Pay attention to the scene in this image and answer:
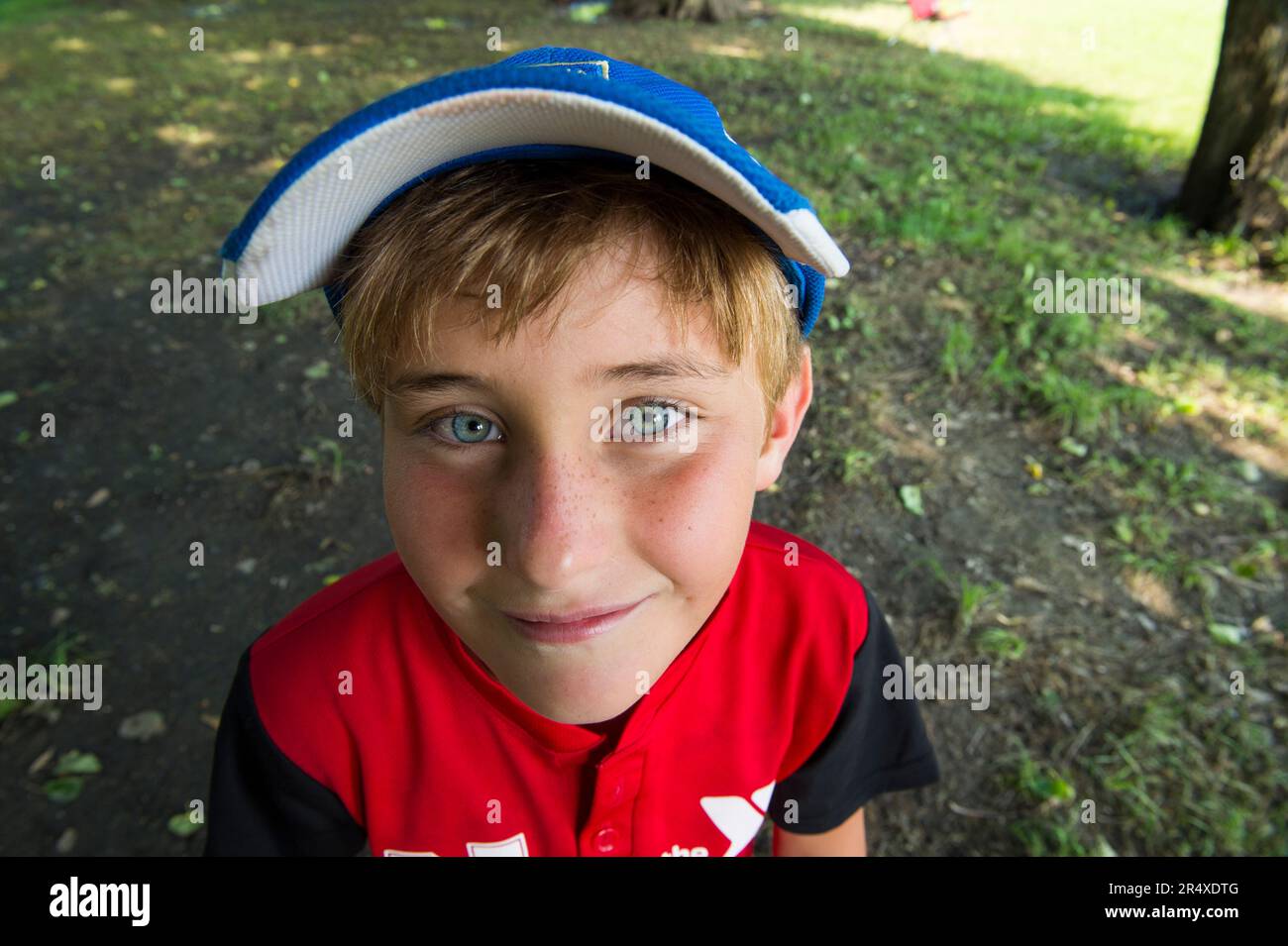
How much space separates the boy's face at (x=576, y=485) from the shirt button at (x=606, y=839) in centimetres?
29

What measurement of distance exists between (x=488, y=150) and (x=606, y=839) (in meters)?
1.23

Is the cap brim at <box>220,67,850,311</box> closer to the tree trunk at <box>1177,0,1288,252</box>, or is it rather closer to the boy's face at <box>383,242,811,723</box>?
the boy's face at <box>383,242,811,723</box>

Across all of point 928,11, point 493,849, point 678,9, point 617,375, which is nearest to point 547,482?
point 617,375

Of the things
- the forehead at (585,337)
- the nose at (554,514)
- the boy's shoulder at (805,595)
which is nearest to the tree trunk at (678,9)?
the boy's shoulder at (805,595)

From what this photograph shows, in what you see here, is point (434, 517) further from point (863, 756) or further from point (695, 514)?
point (863, 756)

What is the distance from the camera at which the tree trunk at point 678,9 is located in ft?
37.3

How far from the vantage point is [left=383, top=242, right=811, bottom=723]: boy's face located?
3.74 feet

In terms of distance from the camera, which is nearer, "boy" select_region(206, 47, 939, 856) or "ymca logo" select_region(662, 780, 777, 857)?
"boy" select_region(206, 47, 939, 856)

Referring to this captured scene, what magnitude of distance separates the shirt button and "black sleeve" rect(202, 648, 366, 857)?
0.52 meters

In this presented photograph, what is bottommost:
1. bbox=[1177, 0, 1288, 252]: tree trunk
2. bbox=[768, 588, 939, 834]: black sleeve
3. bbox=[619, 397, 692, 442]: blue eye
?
bbox=[768, 588, 939, 834]: black sleeve

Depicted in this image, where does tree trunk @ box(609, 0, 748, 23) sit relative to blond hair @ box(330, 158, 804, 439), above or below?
above

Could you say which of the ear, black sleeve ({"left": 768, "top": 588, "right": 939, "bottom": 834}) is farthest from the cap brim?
black sleeve ({"left": 768, "top": 588, "right": 939, "bottom": 834})

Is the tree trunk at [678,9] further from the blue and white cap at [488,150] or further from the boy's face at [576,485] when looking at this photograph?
the boy's face at [576,485]
